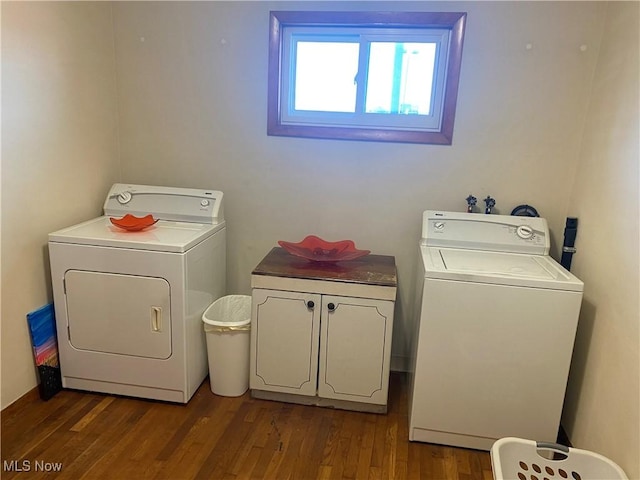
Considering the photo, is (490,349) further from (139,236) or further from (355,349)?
(139,236)

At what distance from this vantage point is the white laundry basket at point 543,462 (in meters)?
1.68

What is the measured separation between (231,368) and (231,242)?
79cm

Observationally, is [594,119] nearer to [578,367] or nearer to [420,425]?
[578,367]

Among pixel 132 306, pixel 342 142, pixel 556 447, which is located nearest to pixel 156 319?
pixel 132 306

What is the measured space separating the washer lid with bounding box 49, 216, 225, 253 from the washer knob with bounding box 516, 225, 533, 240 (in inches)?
63.8

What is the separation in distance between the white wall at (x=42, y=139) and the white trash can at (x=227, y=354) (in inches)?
34.3

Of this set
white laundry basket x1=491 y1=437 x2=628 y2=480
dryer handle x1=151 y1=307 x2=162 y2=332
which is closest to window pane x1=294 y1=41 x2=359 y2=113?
dryer handle x1=151 y1=307 x2=162 y2=332

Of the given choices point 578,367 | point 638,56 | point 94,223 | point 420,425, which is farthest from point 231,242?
point 638,56

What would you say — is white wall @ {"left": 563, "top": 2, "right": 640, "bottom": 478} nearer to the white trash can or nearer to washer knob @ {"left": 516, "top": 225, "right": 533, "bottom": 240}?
washer knob @ {"left": 516, "top": 225, "right": 533, "bottom": 240}

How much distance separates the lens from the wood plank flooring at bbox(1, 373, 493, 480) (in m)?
1.92

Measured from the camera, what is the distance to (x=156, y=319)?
2.27 metres

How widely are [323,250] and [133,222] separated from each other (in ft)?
3.35

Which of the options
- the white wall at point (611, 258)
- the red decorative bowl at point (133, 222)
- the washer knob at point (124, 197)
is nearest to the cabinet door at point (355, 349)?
the white wall at point (611, 258)

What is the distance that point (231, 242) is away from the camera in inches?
112
